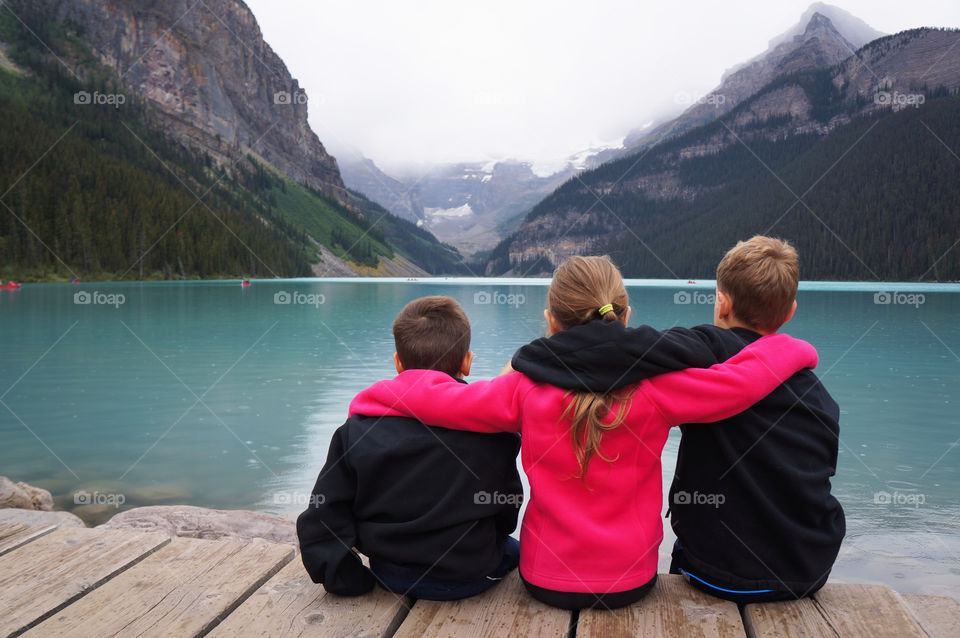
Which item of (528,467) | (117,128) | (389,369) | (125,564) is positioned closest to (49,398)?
(389,369)

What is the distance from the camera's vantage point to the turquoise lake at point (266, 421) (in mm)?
7211

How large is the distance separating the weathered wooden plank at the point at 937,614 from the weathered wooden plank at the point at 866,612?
0.08 m

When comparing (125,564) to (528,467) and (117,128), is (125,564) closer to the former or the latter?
(528,467)

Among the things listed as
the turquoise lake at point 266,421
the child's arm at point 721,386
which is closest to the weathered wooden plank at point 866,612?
the child's arm at point 721,386

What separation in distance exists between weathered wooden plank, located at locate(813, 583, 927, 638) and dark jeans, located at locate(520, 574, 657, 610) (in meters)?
0.78

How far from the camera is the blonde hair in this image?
7.82 ft

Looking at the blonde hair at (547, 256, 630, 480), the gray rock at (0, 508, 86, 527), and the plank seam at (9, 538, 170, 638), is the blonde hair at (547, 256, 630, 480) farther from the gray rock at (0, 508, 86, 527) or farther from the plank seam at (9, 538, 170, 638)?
the gray rock at (0, 508, 86, 527)

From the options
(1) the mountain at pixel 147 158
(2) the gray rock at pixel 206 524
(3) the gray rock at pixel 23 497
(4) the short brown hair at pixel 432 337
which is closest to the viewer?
(4) the short brown hair at pixel 432 337

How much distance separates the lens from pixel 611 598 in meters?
2.50

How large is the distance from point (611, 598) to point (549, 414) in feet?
2.70

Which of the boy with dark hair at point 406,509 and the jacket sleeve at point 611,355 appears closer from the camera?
the jacket sleeve at point 611,355

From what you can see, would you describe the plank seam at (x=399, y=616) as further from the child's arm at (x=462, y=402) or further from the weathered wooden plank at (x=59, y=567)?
the weathered wooden plank at (x=59, y=567)

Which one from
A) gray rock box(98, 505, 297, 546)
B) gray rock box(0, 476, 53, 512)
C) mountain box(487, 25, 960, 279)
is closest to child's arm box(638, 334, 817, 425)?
gray rock box(98, 505, 297, 546)

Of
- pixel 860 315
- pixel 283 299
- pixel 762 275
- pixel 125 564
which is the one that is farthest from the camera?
pixel 283 299
